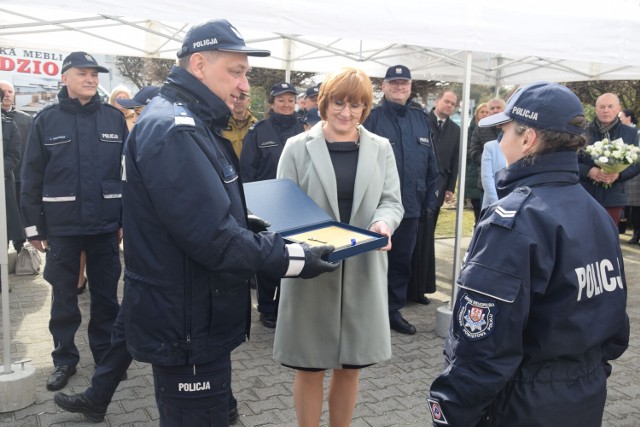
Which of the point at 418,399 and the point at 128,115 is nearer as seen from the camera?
the point at 418,399

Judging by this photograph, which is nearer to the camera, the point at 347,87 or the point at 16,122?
the point at 347,87

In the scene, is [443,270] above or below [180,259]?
below

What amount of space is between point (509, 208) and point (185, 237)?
0.98 meters

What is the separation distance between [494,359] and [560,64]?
7.60 meters

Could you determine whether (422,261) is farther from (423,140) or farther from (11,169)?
(11,169)

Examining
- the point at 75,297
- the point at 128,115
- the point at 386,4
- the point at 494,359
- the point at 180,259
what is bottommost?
the point at 75,297

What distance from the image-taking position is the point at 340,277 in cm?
287

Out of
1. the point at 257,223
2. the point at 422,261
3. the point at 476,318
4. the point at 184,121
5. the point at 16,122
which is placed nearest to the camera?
the point at 476,318

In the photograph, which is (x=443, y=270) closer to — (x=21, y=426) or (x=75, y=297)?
(x=75, y=297)

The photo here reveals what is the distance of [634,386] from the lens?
167 inches

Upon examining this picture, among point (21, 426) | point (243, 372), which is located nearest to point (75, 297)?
point (21, 426)

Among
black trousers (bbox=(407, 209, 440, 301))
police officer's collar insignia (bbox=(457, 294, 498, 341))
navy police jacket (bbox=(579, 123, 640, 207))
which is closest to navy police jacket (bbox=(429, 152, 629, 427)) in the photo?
police officer's collar insignia (bbox=(457, 294, 498, 341))

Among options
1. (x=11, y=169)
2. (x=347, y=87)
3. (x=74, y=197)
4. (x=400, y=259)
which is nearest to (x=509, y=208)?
(x=347, y=87)

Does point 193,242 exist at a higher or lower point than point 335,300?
higher
